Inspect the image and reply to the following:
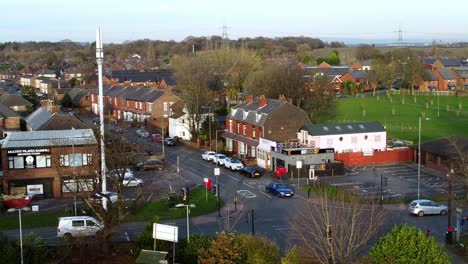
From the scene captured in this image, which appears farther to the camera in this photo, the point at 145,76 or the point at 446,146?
the point at 145,76

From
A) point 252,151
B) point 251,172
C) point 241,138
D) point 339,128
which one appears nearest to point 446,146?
point 339,128

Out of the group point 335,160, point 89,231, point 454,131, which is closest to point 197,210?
point 89,231

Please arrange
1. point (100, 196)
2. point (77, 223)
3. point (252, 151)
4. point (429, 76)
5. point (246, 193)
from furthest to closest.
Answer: point (429, 76) < point (252, 151) < point (246, 193) < point (100, 196) < point (77, 223)

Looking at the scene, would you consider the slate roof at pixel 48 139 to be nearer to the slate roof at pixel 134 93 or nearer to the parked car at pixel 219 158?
the parked car at pixel 219 158

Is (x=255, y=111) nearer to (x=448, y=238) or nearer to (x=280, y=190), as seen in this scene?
(x=280, y=190)

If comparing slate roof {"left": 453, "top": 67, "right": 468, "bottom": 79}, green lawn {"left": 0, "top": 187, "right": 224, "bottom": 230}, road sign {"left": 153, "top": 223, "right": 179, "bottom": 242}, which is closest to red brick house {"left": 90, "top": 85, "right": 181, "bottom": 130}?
green lawn {"left": 0, "top": 187, "right": 224, "bottom": 230}

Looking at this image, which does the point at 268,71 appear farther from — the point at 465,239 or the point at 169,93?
the point at 465,239

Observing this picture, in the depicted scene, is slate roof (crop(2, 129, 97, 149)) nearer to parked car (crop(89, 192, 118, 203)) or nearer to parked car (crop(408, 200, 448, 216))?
parked car (crop(89, 192, 118, 203))
